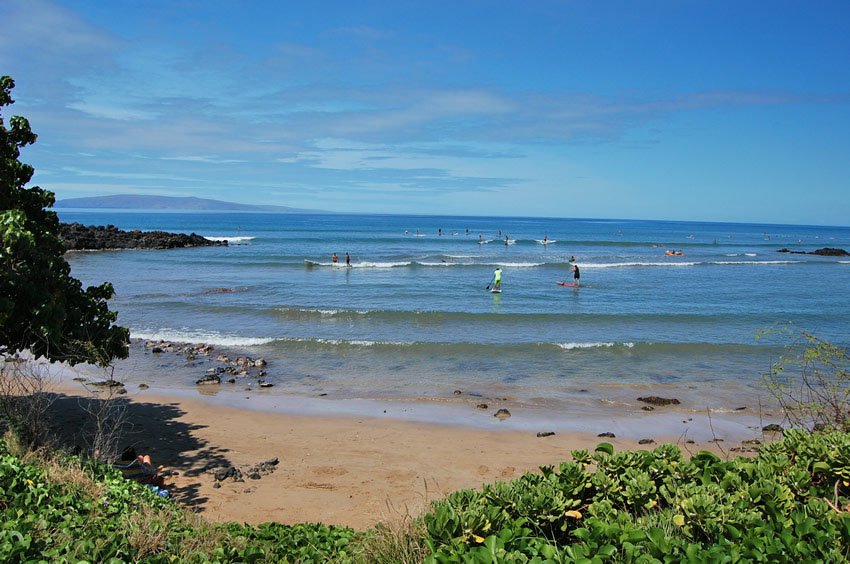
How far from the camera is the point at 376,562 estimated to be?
14.3 ft

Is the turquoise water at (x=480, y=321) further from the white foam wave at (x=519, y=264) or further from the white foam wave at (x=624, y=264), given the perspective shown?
the white foam wave at (x=624, y=264)

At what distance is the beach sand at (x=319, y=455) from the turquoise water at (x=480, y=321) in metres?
2.51

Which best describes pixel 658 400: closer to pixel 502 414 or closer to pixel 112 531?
pixel 502 414

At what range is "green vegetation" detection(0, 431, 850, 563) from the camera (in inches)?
144

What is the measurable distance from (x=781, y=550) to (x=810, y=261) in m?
66.3

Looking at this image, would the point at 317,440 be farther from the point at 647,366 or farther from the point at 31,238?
the point at 647,366

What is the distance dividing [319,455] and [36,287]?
5.36 meters

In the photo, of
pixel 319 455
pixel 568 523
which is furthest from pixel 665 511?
pixel 319 455

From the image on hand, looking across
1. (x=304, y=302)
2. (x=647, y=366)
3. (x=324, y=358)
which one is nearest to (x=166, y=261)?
(x=304, y=302)

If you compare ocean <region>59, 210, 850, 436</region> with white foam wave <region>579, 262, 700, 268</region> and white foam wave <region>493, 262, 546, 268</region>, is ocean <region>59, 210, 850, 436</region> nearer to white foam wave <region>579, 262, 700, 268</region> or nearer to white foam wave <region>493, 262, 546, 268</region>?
white foam wave <region>493, 262, 546, 268</region>

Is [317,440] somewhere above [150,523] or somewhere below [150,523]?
below

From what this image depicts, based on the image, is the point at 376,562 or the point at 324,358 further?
the point at 324,358

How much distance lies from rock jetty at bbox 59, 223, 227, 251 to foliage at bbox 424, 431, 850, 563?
6066 centimetres

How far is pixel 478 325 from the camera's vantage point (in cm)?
2373
